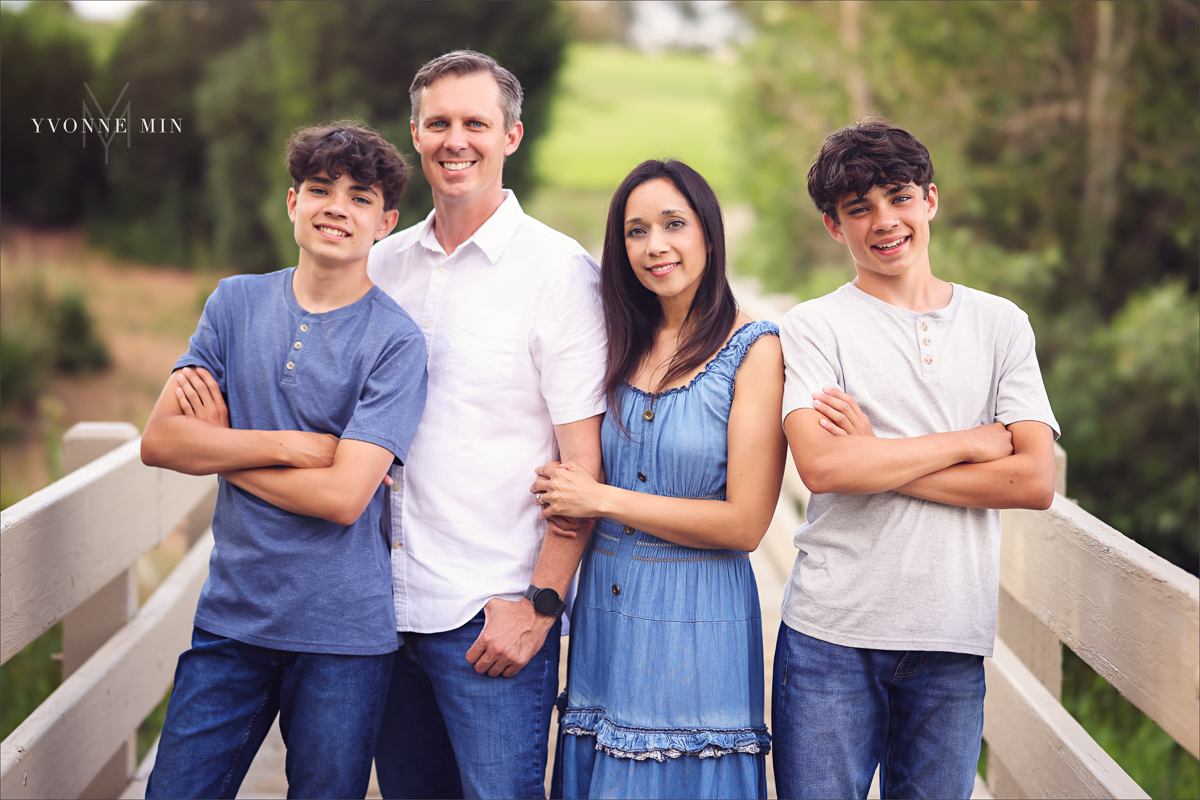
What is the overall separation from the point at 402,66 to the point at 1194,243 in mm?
5010

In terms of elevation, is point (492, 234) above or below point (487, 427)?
above

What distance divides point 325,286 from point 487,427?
0.44m

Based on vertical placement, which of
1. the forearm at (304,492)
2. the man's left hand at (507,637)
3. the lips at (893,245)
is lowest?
the man's left hand at (507,637)

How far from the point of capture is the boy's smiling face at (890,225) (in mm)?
1902

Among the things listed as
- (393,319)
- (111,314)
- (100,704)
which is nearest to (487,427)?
(393,319)

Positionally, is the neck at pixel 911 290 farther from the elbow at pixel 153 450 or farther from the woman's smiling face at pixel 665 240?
the elbow at pixel 153 450

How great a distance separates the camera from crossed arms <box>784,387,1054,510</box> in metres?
1.78

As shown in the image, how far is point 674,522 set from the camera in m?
1.89

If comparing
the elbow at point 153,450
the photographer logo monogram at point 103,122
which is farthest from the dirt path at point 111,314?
the elbow at point 153,450

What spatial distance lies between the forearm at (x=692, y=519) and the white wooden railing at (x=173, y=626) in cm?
66

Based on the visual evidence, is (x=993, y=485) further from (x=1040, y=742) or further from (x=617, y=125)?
(x=617, y=125)

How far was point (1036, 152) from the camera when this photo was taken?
5766mm

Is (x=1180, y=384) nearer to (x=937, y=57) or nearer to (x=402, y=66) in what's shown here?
(x=937, y=57)

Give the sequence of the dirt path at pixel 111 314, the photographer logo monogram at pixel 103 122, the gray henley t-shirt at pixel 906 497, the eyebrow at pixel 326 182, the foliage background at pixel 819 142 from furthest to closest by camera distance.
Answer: the dirt path at pixel 111 314
the foliage background at pixel 819 142
the photographer logo monogram at pixel 103 122
the eyebrow at pixel 326 182
the gray henley t-shirt at pixel 906 497
